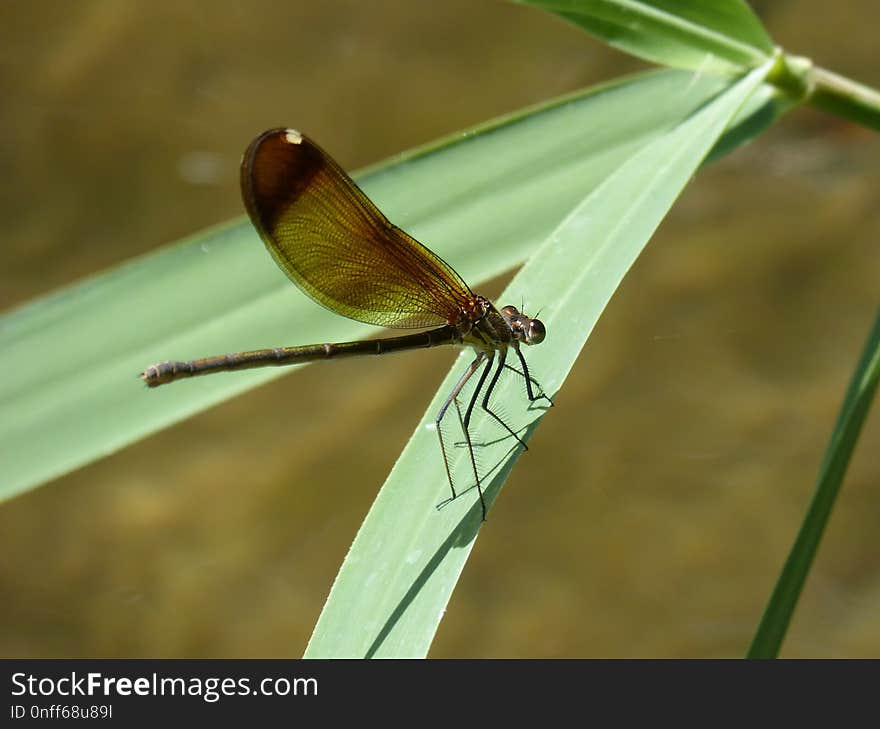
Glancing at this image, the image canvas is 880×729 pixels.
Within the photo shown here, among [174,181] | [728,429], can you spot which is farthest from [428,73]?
[728,429]

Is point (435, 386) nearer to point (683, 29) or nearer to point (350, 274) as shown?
point (350, 274)

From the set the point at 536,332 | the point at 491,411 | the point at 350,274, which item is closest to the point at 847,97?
the point at 536,332

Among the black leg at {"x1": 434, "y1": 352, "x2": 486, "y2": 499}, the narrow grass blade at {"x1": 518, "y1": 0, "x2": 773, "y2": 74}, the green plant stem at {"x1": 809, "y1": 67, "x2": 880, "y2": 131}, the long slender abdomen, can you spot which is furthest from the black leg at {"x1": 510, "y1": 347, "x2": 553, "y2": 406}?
the green plant stem at {"x1": 809, "y1": 67, "x2": 880, "y2": 131}

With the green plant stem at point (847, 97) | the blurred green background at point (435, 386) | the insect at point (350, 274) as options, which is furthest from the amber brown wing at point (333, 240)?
the blurred green background at point (435, 386)

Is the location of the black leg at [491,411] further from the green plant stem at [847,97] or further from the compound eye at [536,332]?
the green plant stem at [847,97]

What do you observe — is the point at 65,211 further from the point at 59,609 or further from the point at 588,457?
the point at 588,457

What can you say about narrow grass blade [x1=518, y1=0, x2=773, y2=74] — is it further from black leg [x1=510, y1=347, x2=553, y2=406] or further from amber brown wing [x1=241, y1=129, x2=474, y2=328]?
black leg [x1=510, y1=347, x2=553, y2=406]
